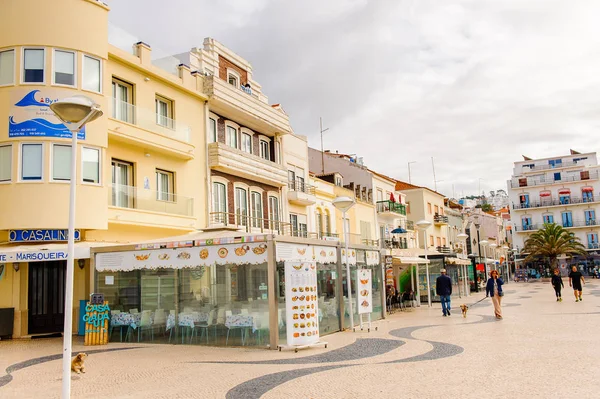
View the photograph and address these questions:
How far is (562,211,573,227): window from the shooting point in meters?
77.5

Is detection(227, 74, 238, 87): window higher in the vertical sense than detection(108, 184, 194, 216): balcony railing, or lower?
higher

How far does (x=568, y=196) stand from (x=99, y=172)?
244ft

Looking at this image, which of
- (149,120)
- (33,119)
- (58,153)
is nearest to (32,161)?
(58,153)

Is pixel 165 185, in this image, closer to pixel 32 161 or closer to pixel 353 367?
pixel 32 161

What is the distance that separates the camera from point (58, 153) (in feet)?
59.2

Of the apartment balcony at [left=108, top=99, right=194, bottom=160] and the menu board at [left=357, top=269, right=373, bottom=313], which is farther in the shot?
the apartment balcony at [left=108, top=99, right=194, bottom=160]

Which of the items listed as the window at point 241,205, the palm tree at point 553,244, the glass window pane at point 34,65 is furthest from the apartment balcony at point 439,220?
the glass window pane at point 34,65

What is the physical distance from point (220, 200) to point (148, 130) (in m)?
5.31

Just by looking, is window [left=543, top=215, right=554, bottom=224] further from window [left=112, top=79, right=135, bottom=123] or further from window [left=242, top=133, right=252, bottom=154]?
window [left=112, top=79, right=135, bottom=123]

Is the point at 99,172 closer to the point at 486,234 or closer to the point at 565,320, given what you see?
the point at 565,320

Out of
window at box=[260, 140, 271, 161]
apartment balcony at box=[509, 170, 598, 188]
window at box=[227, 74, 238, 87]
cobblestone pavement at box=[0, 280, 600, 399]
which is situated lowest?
cobblestone pavement at box=[0, 280, 600, 399]

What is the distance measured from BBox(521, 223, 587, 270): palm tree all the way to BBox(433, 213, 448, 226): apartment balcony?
19665 mm

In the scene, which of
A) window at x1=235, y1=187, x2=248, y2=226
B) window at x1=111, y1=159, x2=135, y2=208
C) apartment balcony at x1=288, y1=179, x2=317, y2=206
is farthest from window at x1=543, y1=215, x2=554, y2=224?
window at x1=111, y1=159, x2=135, y2=208

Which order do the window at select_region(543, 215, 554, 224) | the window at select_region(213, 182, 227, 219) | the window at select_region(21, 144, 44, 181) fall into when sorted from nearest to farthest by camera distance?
the window at select_region(21, 144, 44, 181)
the window at select_region(213, 182, 227, 219)
the window at select_region(543, 215, 554, 224)
